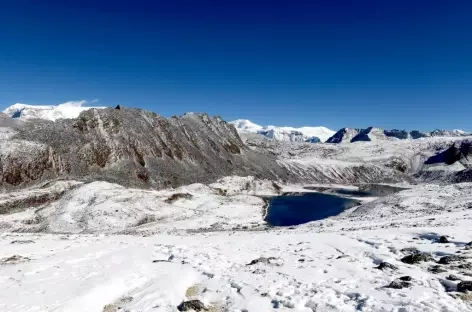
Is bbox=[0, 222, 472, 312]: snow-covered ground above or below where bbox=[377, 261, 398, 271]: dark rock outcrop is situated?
below

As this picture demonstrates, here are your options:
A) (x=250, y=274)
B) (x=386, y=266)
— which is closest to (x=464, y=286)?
(x=386, y=266)

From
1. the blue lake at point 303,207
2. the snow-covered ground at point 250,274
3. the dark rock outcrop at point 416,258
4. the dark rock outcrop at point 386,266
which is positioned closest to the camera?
the snow-covered ground at point 250,274

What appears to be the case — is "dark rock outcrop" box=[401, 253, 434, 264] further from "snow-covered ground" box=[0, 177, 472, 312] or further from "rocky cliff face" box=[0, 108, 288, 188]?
"rocky cliff face" box=[0, 108, 288, 188]

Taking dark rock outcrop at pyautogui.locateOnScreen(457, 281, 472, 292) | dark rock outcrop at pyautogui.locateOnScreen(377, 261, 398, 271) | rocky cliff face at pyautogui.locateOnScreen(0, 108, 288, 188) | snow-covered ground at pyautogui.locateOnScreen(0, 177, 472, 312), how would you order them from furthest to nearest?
1. rocky cliff face at pyautogui.locateOnScreen(0, 108, 288, 188)
2. dark rock outcrop at pyautogui.locateOnScreen(377, 261, 398, 271)
3. snow-covered ground at pyautogui.locateOnScreen(0, 177, 472, 312)
4. dark rock outcrop at pyautogui.locateOnScreen(457, 281, 472, 292)

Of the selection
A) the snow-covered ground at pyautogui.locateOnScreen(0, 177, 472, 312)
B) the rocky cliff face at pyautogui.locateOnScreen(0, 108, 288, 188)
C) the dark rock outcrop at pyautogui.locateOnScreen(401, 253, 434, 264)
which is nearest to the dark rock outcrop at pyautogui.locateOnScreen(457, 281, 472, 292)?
the snow-covered ground at pyautogui.locateOnScreen(0, 177, 472, 312)

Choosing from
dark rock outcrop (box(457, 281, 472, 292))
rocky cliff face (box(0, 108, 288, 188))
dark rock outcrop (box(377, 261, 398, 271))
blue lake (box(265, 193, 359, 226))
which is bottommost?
blue lake (box(265, 193, 359, 226))

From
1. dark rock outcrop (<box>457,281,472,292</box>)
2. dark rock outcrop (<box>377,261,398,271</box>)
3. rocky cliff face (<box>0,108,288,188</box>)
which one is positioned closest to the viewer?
dark rock outcrop (<box>457,281,472,292</box>)

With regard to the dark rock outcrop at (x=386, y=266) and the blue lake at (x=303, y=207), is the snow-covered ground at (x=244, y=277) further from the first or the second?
the blue lake at (x=303, y=207)

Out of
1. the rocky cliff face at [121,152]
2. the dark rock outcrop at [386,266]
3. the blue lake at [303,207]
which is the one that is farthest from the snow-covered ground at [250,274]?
the rocky cliff face at [121,152]
